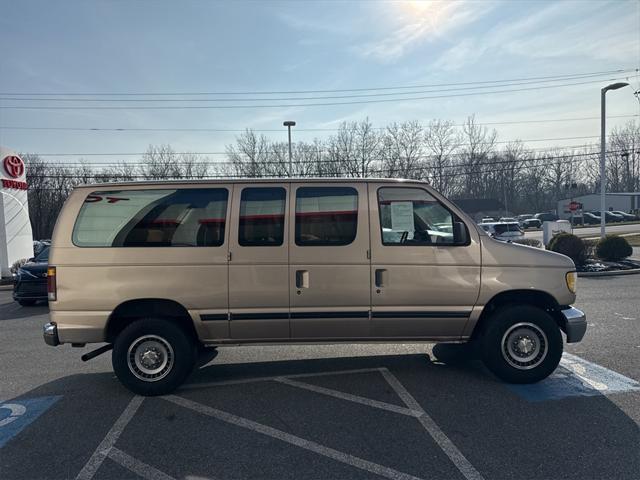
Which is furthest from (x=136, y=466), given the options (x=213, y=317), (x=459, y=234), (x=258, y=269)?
(x=459, y=234)

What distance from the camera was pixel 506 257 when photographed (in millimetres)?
4352

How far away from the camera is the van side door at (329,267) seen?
4301 millimetres

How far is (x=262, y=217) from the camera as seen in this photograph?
4371 millimetres

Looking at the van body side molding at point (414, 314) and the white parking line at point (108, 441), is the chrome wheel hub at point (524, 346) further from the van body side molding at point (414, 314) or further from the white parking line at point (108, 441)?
the white parking line at point (108, 441)

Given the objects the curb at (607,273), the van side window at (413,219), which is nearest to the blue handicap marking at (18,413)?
the van side window at (413,219)

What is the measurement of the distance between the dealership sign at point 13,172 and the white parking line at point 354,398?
1795 centimetres

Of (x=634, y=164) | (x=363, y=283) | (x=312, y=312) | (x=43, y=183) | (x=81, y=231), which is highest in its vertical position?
(x=634, y=164)

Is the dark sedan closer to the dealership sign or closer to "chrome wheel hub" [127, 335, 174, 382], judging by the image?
"chrome wheel hub" [127, 335, 174, 382]

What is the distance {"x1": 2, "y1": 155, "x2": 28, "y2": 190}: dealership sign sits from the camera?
16.8 metres

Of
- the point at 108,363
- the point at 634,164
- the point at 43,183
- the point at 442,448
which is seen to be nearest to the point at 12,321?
the point at 108,363

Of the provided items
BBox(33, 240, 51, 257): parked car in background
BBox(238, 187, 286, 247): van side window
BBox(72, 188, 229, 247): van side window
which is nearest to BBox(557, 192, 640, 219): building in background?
BBox(33, 240, 51, 257): parked car in background

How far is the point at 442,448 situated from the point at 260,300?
7.27 ft

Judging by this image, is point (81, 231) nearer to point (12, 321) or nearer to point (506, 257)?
point (506, 257)

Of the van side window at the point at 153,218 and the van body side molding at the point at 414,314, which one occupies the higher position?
the van side window at the point at 153,218
